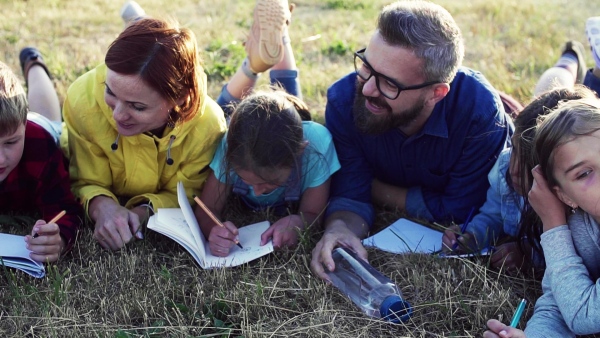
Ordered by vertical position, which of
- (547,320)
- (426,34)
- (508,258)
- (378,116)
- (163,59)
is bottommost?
(508,258)

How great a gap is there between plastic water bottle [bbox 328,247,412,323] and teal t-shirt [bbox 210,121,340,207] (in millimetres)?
442

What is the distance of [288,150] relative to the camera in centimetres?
314

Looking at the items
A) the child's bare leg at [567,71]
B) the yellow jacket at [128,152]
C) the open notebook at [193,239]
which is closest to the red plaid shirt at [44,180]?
the yellow jacket at [128,152]

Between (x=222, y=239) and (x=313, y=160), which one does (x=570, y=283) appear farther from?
(x=222, y=239)

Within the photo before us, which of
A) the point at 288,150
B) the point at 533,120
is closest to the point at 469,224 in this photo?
A: the point at 533,120

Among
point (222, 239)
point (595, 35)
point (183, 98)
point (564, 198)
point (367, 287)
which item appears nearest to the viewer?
point (564, 198)

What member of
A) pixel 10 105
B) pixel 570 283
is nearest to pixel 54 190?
pixel 10 105

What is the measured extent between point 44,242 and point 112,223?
333 millimetres

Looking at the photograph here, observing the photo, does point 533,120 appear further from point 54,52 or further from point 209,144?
point 54,52

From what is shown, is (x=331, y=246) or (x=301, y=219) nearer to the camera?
(x=331, y=246)

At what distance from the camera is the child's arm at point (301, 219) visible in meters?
3.31

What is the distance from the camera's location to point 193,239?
3.23 meters

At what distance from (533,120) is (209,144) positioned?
148cm

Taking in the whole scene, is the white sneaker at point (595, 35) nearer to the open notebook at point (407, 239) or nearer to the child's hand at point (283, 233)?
the open notebook at point (407, 239)
